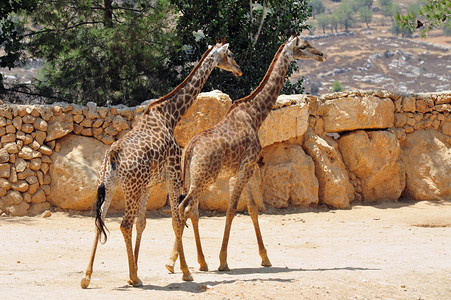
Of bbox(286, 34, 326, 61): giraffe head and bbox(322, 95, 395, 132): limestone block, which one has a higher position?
bbox(286, 34, 326, 61): giraffe head

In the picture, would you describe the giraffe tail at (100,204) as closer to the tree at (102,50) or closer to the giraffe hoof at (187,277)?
the giraffe hoof at (187,277)

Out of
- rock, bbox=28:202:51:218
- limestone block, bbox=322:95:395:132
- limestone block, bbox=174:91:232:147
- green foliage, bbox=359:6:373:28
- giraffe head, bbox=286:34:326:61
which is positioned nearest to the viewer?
giraffe head, bbox=286:34:326:61

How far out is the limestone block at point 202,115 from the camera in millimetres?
11586

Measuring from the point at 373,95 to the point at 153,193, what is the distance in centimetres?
553

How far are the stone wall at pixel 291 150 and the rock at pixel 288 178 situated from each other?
2 centimetres

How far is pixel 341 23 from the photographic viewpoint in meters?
67.9

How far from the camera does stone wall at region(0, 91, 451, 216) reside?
11.2 m

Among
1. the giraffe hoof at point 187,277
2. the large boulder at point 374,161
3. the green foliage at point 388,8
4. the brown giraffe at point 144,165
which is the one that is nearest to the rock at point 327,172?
the large boulder at point 374,161

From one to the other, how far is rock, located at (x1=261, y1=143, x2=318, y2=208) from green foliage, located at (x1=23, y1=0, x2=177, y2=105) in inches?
149

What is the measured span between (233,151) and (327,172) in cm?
550

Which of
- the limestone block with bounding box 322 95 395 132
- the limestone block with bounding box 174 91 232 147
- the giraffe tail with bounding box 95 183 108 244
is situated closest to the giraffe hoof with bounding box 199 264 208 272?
the giraffe tail with bounding box 95 183 108 244

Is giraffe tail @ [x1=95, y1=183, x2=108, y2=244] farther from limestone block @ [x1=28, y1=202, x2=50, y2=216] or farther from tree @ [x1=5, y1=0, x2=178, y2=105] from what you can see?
tree @ [x1=5, y1=0, x2=178, y2=105]

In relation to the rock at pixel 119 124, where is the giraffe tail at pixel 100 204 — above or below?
below

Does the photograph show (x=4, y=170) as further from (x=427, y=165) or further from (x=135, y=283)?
(x=427, y=165)
